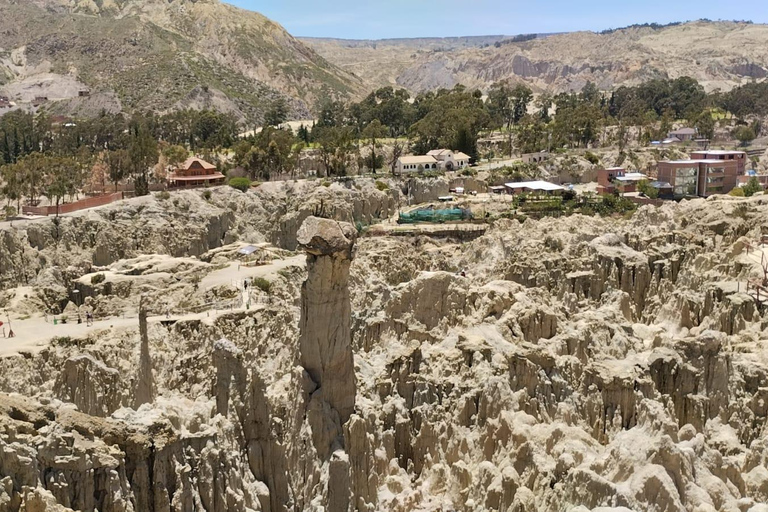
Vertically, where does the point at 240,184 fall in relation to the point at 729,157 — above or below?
below

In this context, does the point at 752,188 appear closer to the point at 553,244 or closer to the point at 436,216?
the point at 436,216

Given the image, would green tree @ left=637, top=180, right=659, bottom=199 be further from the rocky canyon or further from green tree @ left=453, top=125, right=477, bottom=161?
the rocky canyon

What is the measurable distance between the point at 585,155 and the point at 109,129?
2219 inches

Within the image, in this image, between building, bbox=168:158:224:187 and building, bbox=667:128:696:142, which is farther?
building, bbox=667:128:696:142

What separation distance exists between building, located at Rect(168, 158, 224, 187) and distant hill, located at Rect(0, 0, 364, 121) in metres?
62.3

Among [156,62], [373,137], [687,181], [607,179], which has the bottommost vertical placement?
[687,181]

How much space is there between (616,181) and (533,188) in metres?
8.48

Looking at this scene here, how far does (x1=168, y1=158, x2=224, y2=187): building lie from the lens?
68688 millimetres

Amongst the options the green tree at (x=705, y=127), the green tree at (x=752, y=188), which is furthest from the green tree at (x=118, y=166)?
the green tree at (x=705, y=127)

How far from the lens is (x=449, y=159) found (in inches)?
3159

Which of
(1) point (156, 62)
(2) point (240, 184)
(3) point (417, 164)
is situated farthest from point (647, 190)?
(1) point (156, 62)

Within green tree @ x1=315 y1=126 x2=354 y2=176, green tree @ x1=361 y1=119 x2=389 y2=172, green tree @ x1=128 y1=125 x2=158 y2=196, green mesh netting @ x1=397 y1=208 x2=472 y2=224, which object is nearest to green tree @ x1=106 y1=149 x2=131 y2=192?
green tree @ x1=128 y1=125 x2=158 y2=196

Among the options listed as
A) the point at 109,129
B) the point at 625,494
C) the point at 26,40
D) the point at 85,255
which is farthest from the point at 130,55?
the point at 625,494

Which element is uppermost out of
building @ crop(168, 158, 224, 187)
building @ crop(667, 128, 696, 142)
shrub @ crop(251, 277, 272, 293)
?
building @ crop(667, 128, 696, 142)
